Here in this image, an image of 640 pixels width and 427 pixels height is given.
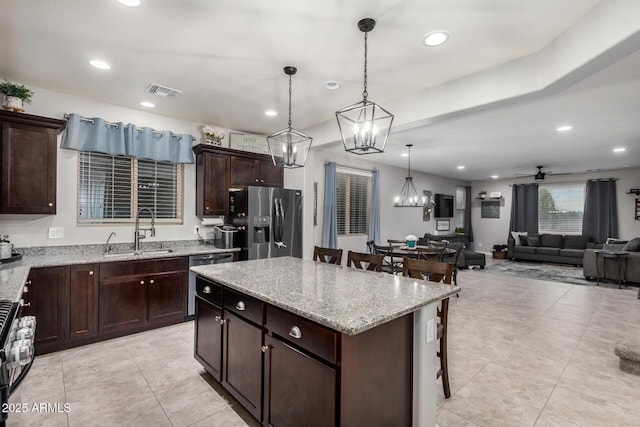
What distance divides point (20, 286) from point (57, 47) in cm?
199

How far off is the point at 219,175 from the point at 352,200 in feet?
11.3

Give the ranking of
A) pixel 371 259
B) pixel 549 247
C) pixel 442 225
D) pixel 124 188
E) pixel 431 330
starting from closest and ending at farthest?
pixel 431 330 < pixel 371 259 < pixel 124 188 < pixel 549 247 < pixel 442 225

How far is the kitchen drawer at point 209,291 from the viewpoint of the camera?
2355mm

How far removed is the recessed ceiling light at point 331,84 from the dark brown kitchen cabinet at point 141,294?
2681 millimetres

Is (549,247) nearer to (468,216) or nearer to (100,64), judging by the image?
(468,216)

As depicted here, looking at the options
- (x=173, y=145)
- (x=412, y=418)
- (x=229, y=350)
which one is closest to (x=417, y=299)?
(x=412, y=418)

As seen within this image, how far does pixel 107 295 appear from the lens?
336cm

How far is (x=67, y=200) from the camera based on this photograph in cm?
365

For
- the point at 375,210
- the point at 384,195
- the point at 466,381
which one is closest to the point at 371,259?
the point at 466,381

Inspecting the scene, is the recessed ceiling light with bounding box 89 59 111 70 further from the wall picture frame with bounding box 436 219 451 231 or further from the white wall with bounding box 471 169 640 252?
the white wall with bounding box 471 169 640 252

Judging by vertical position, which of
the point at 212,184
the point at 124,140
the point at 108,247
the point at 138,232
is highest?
the point at 124,140

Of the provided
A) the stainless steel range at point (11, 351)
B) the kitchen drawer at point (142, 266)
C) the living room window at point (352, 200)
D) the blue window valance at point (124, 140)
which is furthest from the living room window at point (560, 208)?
the stainless steel range at point (11, 351)

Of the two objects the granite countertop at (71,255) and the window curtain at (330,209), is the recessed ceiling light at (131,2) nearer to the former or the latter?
the granite countertop at (71,255)

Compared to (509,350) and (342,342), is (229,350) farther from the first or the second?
(509,350)
